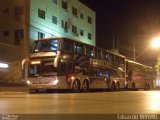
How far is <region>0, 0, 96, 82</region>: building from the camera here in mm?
49094

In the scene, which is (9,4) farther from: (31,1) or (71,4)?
(71,4)

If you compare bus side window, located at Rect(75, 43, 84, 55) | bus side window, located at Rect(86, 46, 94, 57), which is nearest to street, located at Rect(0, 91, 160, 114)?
bus side window, located at Rect(75, 43, 84, 55)

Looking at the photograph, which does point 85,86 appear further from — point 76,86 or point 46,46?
point 46,46

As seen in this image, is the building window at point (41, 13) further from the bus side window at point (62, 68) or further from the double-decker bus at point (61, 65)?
the bus side window at point (62, 68)

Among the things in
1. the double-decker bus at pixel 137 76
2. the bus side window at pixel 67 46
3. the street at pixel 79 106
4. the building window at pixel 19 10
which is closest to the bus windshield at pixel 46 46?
the bus side window at pixel 67 46

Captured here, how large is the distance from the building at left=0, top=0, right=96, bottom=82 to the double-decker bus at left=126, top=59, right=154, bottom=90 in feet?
42.5

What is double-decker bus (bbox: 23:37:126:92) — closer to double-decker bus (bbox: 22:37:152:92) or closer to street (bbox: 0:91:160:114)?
double-decker bus (bbox: 22:37:152:92)

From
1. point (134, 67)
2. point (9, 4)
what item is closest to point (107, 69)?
point (134, 67)

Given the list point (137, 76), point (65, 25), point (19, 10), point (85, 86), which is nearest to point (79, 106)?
point (85, 86)

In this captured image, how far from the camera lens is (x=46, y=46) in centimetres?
3050

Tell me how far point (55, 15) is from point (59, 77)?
29709 millimetres

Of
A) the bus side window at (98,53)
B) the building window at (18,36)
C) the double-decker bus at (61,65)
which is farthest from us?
the building window at (18,36)

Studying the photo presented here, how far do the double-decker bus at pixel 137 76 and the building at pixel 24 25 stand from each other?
13.0 m

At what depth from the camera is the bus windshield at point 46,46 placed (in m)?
29.8
